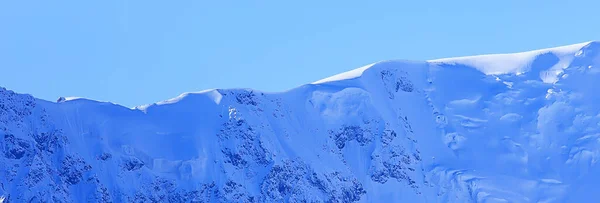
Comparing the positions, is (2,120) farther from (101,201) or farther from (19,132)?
(101,201)

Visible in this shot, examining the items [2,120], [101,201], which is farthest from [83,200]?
[2,120]

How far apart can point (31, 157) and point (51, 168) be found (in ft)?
10.7

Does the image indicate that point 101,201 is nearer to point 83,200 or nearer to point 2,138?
point 83,200

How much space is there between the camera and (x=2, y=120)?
19950 centimetres

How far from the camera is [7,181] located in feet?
632

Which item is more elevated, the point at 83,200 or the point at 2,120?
the point at 2,120

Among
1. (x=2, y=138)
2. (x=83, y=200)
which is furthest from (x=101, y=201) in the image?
(x=2, y=138)

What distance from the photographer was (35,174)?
19512 cm

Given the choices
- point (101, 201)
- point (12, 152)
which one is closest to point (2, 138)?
point (12, 152)

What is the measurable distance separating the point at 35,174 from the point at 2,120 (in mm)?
9758

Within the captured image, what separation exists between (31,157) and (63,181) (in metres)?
5.44

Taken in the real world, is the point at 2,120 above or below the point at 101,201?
above

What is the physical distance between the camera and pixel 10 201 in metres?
190

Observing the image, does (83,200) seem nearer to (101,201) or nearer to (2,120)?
(101,201)
